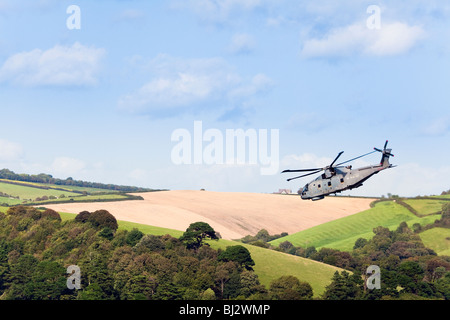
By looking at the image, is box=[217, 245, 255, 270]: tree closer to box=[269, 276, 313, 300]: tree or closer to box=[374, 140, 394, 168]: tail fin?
box=[269, 276, 313, 300]: tree

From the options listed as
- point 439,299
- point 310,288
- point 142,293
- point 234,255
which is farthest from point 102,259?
point 439,299

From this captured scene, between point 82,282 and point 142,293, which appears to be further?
point 82,282

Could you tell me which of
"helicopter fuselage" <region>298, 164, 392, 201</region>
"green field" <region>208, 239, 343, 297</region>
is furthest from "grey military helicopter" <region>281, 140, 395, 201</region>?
"green field" <region>208, 239, 343, 297</region>

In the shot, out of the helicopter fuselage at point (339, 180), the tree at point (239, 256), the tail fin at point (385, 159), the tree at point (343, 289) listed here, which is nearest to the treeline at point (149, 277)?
the tree at point (239, 256)

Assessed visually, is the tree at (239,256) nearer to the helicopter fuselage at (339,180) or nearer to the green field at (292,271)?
the green field at (292,271)

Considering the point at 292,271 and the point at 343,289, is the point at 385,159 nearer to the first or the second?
the point at 343,289
